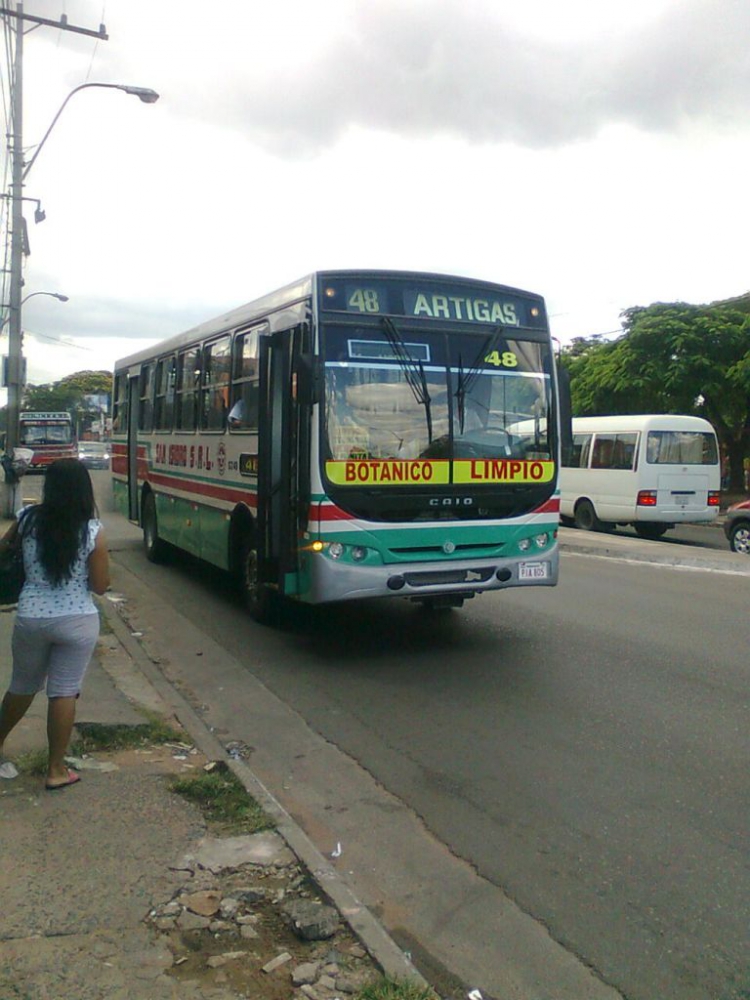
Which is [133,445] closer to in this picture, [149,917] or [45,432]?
[149,917]

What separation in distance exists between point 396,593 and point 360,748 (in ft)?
6.57

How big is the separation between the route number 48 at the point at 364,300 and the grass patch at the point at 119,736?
3752 mm

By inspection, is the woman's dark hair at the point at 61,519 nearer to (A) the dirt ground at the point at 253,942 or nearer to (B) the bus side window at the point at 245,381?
(A) the dirt ground at the point at 253,942

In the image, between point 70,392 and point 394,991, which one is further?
point 70,392

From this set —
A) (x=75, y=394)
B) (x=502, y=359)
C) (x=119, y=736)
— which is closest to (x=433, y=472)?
(x=502, y=359)

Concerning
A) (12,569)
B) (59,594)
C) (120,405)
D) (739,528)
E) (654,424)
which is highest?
(120,405)

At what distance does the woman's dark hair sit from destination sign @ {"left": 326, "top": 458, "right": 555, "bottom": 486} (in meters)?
3.06

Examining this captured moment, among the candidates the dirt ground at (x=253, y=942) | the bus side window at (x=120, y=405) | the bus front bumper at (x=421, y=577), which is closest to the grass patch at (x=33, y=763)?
the dirt ground at (x=253, y=942)

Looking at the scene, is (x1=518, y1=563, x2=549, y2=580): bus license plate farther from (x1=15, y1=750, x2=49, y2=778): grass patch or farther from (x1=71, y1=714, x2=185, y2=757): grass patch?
(x1=15, y1=750, x2=49, y2=778): grass patch

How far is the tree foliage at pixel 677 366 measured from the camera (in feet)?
94.0

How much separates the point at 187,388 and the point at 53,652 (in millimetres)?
7740

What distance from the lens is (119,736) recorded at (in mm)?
6199

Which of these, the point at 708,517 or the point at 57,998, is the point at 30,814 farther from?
the point at 708,517

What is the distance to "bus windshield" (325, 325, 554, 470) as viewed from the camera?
8.11 metres
